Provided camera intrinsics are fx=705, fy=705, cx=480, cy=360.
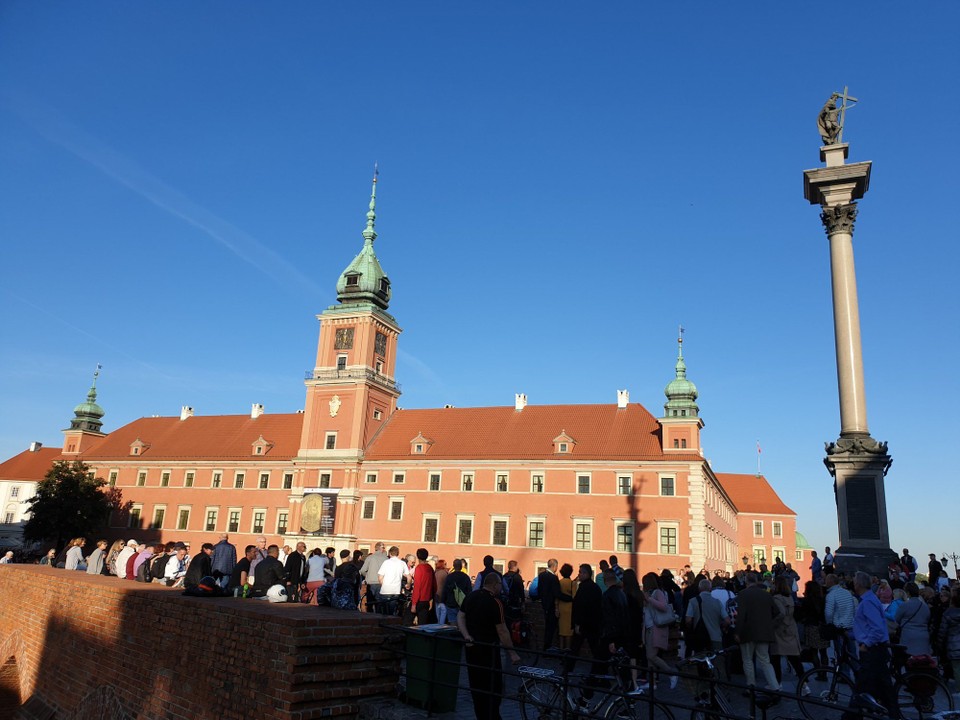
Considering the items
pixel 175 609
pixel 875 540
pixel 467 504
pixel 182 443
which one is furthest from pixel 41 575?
pixel 182 443

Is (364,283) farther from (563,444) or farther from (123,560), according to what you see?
(123,560)

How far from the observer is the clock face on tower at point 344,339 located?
55.1 m

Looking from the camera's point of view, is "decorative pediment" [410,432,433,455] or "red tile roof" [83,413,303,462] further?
"red tile roof" [83,413,303,462]

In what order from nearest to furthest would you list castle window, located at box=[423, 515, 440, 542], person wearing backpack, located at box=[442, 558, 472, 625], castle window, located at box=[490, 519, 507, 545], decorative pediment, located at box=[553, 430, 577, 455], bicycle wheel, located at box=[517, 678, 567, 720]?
bicycle wheel, located at box=[517, 678, 567, 720]
person wearing backpack, located at box=[442, 558, 472, 625]
castle window, located at box=[490, 519, 507, 545]
decorative pediment, located at box=[553, 430, 577, 455]
castle window, located at box=[423, 515, 440, 542]

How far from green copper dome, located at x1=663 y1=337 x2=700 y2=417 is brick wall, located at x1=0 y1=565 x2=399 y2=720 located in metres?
38.2

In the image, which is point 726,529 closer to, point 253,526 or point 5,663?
point 253,526

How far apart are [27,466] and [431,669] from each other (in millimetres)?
85008

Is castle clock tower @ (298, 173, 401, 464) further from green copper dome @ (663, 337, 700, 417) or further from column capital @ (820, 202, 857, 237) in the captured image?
column capital @ (820, 202, 857, 237)

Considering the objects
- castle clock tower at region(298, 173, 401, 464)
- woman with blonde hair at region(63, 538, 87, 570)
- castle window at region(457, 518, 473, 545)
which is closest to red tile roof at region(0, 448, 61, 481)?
castle clock tower at region(298, 173, 401, 464)

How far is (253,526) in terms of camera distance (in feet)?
174

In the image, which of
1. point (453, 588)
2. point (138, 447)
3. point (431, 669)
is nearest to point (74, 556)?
point (453, 588)

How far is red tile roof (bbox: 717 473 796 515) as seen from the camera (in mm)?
73438

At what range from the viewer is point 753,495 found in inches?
2968

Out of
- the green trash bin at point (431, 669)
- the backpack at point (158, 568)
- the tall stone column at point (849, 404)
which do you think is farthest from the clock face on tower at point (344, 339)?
the green trash bin at point (431, 669)
